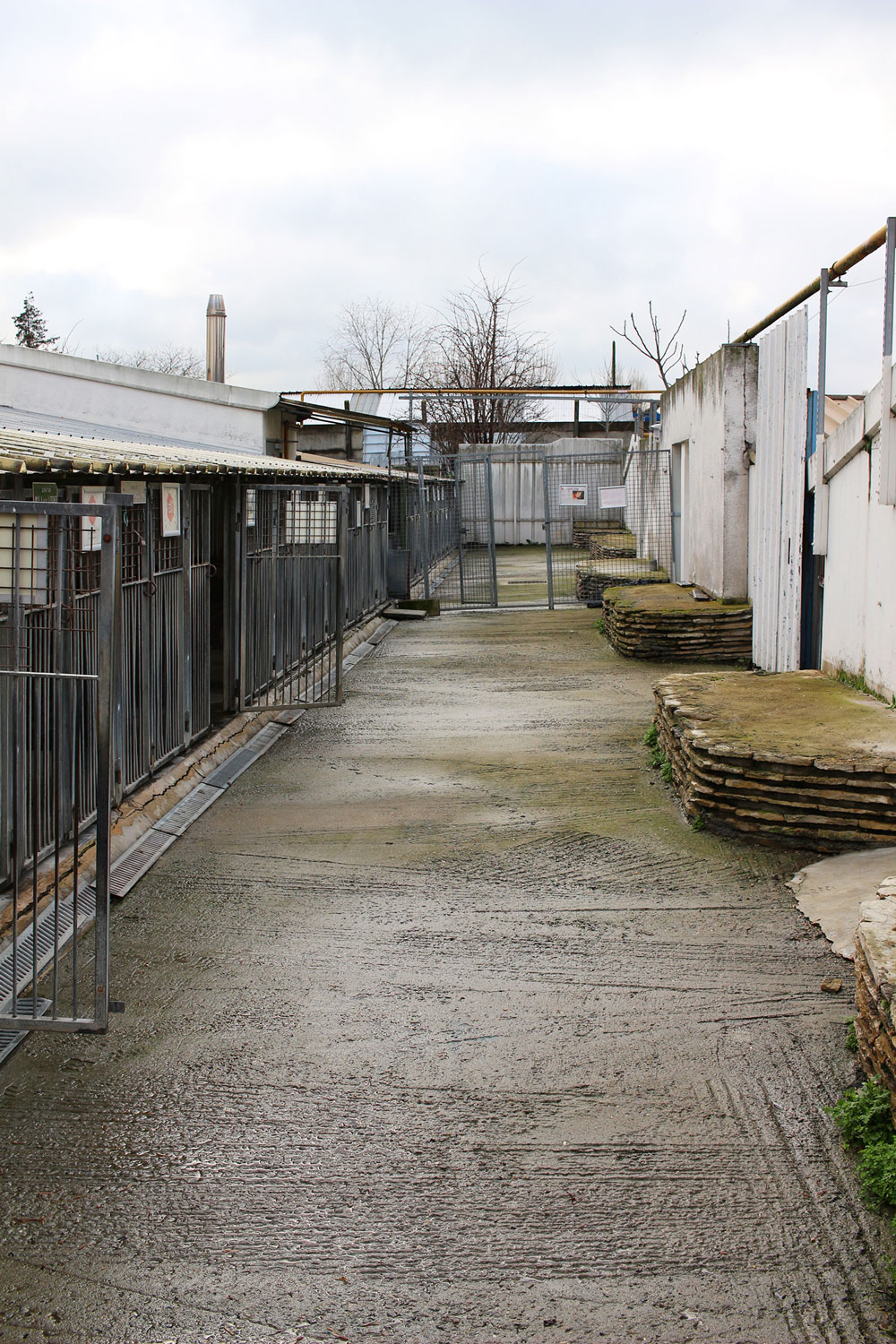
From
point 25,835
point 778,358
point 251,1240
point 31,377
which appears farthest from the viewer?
point 31,377

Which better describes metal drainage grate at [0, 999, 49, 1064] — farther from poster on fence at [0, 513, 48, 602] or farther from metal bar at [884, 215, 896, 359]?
metal bar at [884, 215, 896, 359]

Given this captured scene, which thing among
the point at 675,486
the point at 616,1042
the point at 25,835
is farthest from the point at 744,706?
the point at 675,486

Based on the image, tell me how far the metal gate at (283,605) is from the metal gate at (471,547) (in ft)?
21.1

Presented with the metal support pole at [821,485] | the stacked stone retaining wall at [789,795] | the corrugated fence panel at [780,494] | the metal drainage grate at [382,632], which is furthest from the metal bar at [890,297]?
the metal drainage grate at [382,632]

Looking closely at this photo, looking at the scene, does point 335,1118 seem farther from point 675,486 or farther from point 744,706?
point 675,486

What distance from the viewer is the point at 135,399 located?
17688mm

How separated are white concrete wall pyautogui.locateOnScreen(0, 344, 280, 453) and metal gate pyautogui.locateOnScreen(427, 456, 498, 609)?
143 inches

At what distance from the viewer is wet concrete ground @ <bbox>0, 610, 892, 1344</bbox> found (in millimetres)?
3131

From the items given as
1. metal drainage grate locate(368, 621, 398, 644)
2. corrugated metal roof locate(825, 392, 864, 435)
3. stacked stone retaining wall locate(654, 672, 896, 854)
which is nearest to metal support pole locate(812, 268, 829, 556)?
corrugated metal roof locate(825, 392, 864, 435)

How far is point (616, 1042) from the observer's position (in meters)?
4.54

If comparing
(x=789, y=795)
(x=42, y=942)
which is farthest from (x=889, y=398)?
(x=42, y=942)

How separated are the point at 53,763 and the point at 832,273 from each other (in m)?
6.67

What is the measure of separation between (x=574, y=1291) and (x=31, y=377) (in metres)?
16.1

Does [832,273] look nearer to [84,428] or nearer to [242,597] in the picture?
[242,597]
